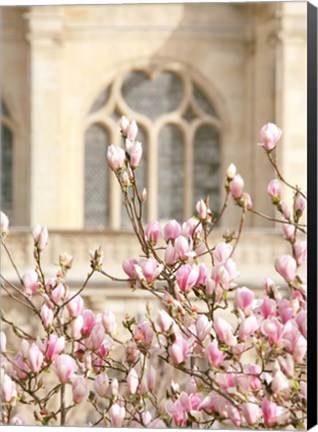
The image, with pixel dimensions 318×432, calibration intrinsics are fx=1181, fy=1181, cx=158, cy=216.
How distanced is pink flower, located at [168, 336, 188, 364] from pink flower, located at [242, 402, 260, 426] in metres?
0.19

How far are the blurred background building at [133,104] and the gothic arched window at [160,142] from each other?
0.01 m

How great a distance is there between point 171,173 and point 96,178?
817mm

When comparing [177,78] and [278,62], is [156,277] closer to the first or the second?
[278,62]

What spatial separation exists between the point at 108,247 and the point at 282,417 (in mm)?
6959

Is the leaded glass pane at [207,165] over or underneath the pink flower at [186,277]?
over

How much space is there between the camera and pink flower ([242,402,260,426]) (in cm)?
280

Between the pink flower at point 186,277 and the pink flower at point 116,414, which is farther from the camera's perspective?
the pink flower at point 116,414

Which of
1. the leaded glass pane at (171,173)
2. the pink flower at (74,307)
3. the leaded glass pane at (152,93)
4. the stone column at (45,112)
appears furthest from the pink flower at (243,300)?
the leaded glass pane at (152,93)

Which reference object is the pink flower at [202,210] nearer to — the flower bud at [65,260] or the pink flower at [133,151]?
the pink flower at [133,151]

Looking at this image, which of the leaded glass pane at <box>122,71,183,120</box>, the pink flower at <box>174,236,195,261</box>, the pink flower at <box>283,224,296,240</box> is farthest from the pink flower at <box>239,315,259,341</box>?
the leaded glass pane at <box>122,71,183,120</box>

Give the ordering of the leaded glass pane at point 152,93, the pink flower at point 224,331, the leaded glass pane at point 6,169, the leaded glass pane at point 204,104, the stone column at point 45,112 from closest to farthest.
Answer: the pink flower at point 224,331, the stone column at point 45,112, the leaded glass pane at point 6,169, the leaded glass pane at point 152,93, the leaded glass pane at point 204,104

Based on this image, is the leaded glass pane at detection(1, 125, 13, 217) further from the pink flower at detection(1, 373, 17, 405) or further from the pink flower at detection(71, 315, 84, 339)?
the pink flower at detection(71, 315, 84, 339)

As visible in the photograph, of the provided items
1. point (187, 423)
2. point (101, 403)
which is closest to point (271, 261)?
point (101, 403)

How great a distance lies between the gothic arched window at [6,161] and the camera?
12.5m
